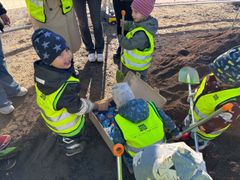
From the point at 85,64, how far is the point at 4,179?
2287 millimetres

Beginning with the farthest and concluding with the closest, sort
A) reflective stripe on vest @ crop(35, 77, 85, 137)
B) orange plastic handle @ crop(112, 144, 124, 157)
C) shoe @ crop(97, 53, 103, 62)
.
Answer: shoe @ crop(97, 53, 103, 62)
reflective stripe on vest @ crop(35, 77, 85, 137)
orange plastic handle @ crop(112, 144, 124, 157)

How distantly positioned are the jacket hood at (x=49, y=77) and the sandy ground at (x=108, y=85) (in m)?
1.07

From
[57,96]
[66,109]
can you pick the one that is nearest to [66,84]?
[57,96]

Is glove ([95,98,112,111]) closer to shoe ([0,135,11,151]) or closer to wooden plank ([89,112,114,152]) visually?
wooden plank ([89,112,114,152])

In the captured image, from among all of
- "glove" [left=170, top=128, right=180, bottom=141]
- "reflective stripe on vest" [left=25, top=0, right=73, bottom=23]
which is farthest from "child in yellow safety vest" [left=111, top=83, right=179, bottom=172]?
"reflective stripe on vest" [left=25, top=0, right=73, bottom=23]

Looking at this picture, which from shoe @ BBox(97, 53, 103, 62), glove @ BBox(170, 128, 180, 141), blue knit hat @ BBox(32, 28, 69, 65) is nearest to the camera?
blue knit hat @ BBox(32, 28, 69, 65)

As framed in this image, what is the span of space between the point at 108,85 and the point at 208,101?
5.98ft

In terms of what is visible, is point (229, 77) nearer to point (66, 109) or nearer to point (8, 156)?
point (66, 109)

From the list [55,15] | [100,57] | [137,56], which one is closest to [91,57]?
[100,57]

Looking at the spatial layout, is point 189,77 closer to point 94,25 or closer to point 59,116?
point 59,116

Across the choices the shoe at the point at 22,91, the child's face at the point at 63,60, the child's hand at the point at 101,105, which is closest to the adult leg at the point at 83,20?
the shoe at the point at 22,91

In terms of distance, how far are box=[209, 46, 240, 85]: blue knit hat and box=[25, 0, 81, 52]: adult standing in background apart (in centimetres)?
221

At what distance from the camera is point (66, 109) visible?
255 centimetres

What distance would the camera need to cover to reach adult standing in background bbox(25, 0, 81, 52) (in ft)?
11.0
